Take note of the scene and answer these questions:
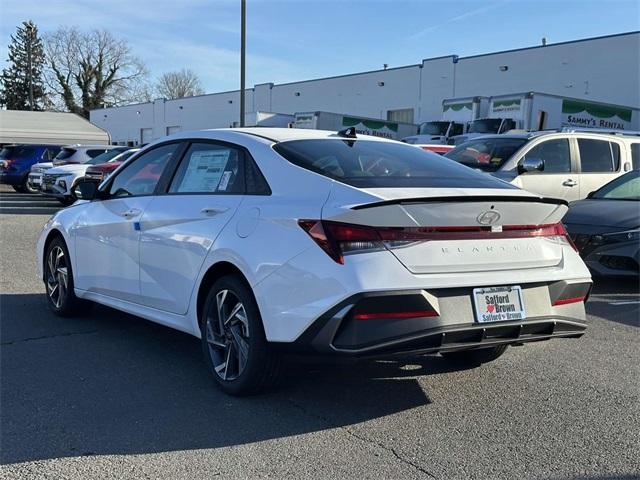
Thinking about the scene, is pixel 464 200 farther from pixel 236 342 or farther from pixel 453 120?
pixel 453 120

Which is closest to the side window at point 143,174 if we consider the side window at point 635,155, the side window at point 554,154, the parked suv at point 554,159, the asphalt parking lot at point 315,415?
the asphalt parking lot at point 315,415

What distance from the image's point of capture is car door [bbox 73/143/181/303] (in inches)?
204

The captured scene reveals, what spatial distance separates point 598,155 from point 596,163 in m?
0.16

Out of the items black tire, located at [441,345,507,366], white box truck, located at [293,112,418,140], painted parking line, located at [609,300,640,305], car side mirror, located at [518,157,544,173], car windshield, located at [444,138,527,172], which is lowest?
painted parking line, located at [609,300,640,305]

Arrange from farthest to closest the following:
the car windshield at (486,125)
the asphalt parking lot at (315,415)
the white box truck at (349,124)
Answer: the white box truck at (349,124), the car windshield at (486,125), the asphalt parking lot at (315,415)

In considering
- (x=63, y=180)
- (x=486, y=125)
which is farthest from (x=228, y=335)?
(x=486, y=125)

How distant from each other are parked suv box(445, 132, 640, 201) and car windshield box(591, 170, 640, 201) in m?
0.90

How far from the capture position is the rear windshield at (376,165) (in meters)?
4.01

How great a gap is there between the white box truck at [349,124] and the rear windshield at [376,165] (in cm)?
2028

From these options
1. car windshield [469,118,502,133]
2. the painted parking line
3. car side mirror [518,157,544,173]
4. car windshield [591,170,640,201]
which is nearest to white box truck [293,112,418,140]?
car windshield [469,118,502,133]

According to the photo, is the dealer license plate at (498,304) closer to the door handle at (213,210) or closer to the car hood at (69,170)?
the door handle at (213,210)

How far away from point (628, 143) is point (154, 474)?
1048 cm

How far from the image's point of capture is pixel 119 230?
5336mm

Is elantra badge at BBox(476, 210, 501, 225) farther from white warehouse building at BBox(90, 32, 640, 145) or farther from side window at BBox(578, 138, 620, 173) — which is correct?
white warehouse building at BBox(90, 32, 640, 145)
